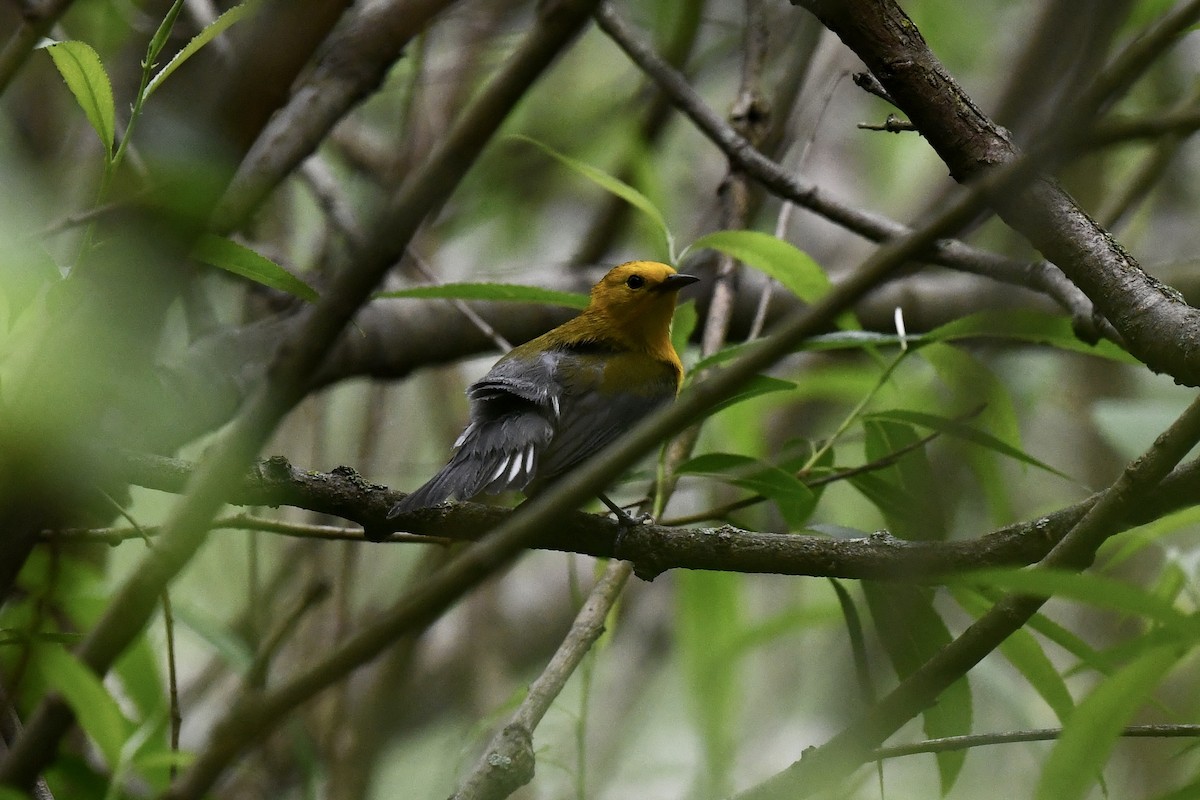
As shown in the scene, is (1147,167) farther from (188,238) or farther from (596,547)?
(188,238)

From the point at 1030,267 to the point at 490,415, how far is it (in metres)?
1.29

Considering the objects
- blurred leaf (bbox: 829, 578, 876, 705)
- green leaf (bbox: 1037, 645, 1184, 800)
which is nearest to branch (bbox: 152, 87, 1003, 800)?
green leaf (bbox: 1037, 645, 1184, 800)

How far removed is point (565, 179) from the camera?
537cm

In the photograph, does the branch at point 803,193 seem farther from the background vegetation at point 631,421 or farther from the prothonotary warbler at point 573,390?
the prothonotary warbler at point 573,390

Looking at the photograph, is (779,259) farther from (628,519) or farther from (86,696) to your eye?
Answer: (86,696)

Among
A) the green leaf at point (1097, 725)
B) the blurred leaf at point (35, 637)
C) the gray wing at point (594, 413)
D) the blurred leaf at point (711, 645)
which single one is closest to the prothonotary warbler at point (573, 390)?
the gray wing at point (594, 413)

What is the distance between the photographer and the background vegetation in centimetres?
93

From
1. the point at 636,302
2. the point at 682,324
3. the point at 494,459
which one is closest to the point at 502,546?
the point at 494,459

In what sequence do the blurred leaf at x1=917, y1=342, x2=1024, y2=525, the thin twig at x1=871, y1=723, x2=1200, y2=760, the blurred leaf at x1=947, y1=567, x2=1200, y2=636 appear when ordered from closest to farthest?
the blurred leaf at x1=947, y1=567, x2=1200, y2=636 < the thin twig at x1=871, y1=723, x2=1200, y2=760 < the blurred leaf at x1=917, y1=342, x2=1024, y2=525

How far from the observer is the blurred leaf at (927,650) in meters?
1.91

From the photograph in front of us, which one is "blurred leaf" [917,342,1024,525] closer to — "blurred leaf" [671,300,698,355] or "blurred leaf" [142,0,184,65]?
"blurred leaf" [671,300,698,355]

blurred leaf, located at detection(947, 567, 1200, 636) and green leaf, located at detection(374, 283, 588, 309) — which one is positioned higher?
green leaf, located at detection(374, 283, 588, 309)

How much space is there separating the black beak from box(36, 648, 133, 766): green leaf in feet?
7.55

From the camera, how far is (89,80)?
143cm
